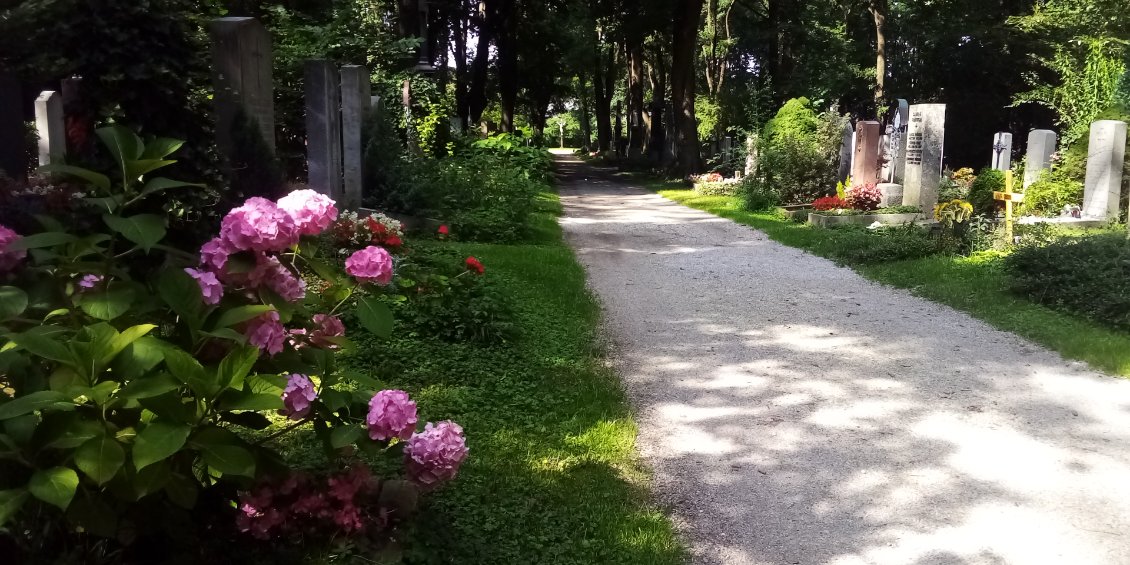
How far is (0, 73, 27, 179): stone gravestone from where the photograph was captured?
26.7 feet

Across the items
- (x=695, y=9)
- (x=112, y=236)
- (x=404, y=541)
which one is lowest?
(x=404, y=541)

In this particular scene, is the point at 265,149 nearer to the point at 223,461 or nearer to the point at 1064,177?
the point at 223,461

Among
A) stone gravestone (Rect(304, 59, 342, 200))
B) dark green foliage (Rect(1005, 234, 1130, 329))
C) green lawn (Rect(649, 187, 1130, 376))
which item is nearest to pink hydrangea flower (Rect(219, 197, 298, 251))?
green lawn (Rect(649, 187, 1130, 376))

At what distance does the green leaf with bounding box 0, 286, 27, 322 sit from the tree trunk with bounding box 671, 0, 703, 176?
28.2m

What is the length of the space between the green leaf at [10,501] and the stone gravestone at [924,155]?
51.1 feet

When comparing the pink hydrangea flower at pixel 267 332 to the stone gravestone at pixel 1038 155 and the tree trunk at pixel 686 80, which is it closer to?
the stone gravestone at pixel 1038 155

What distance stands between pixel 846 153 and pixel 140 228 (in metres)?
19.2

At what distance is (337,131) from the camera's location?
11.5 m

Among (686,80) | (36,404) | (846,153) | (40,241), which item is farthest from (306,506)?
(686,80)

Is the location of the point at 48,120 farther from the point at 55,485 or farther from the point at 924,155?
the point at 924,155

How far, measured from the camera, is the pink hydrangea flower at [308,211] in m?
2.68

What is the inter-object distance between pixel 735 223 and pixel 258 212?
14.8 m

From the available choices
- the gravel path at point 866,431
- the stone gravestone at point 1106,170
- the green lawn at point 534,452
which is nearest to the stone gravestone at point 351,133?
the gravel path at point 866,431

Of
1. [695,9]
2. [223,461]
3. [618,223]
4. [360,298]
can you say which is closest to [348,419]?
[360,298]
